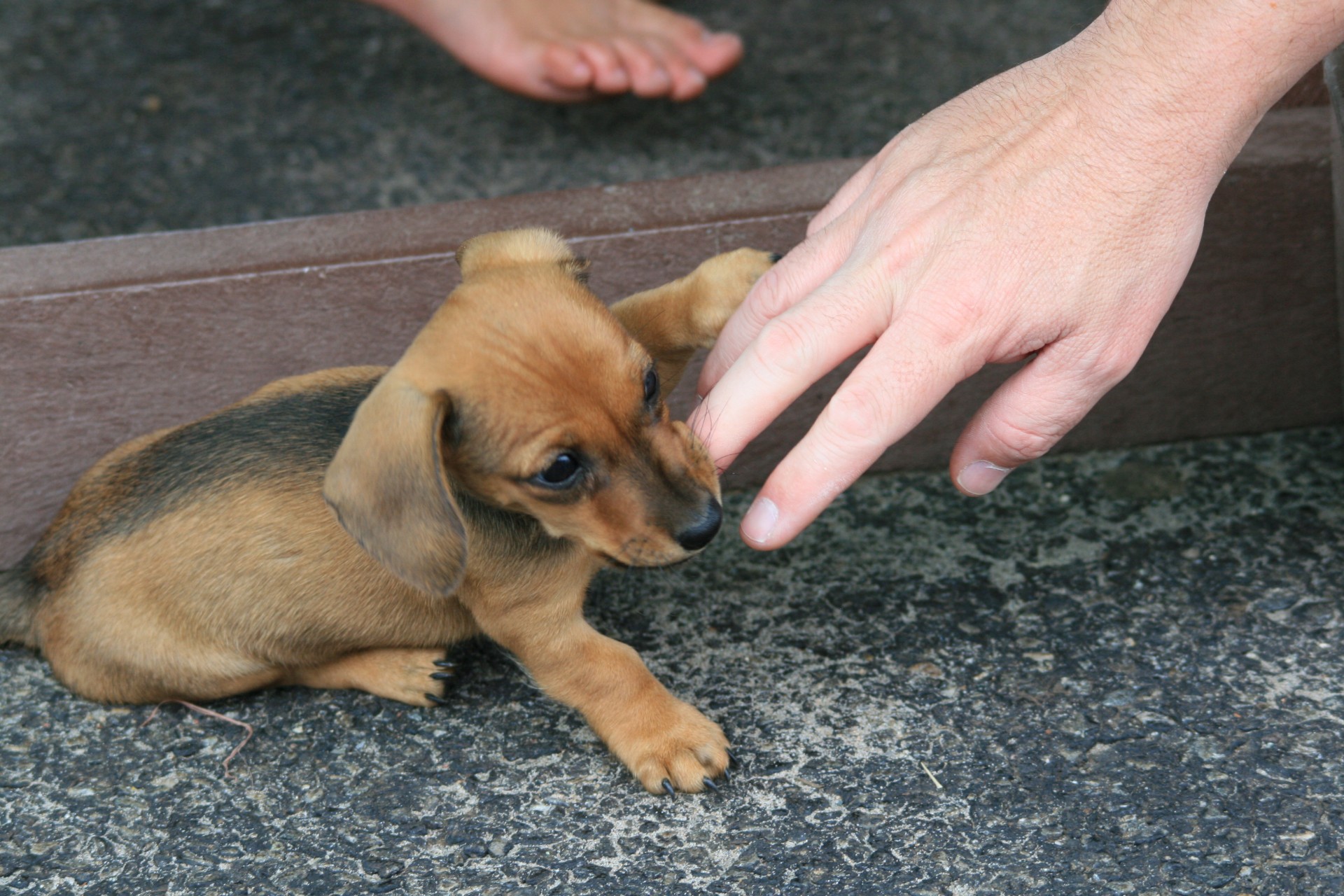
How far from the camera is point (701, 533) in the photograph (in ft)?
7.71

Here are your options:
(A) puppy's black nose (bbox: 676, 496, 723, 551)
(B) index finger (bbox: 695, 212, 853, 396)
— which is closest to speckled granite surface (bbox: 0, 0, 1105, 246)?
(B) index finger (bbox: 695, 212, 853, 396)

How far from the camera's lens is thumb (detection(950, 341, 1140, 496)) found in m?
2.37

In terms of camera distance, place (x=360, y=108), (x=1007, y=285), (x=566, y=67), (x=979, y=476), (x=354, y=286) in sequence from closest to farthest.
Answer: (x=1007, y=285) < (x=979, y=476) < (x=354, y=286) < (x=566, y=67) < (x=360, y=108)

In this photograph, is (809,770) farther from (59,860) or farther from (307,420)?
(59,860)

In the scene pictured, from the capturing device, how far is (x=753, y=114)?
537cm

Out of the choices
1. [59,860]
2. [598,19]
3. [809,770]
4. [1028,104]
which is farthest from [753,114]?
[59,860]

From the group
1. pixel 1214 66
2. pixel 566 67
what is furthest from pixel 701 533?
pixel 566 67

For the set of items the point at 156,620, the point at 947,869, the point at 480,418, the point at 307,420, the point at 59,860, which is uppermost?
the point at 480,418

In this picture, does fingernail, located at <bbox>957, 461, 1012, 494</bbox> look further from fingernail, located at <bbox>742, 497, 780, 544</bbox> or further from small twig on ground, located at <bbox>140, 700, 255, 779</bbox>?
small twig on ground, located at <bbox>140, 700, 255, 779</bbox>

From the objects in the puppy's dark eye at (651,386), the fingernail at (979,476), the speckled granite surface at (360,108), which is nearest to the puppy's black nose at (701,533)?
the puppy's dark eye at (651,386)

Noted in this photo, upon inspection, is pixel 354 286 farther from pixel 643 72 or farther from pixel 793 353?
pixel 643 72

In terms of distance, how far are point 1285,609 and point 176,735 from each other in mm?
2665

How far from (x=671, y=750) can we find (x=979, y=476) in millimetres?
867

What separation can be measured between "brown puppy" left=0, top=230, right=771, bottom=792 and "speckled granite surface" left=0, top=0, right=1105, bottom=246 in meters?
2.20
